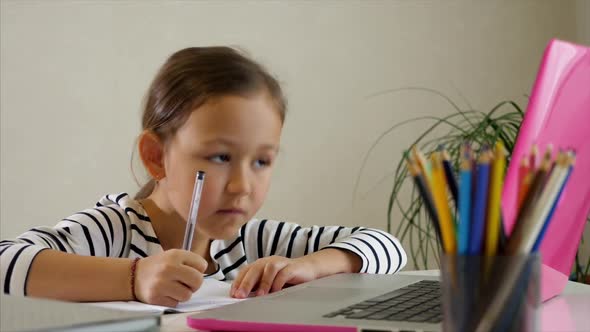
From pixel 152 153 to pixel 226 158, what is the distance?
164mm

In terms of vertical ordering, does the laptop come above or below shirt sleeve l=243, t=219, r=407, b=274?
below

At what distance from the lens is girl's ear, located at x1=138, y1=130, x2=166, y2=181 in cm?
108

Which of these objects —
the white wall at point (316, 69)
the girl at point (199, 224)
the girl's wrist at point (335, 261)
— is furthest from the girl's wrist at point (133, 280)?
the white wall at point (316, 69)

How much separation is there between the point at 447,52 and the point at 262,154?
1.37 metres

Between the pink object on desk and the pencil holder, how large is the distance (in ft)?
0.23

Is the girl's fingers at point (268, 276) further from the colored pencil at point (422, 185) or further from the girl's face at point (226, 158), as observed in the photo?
the colored pencil at point (422, 185)

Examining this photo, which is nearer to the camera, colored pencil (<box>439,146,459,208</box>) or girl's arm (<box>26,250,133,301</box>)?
colored pencil (<box>439,146,459,208</box>)

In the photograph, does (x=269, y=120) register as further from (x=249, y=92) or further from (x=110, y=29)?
(x=110, y=29)

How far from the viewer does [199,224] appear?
38.9 inches

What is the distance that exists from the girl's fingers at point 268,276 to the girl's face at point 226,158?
0.16 m

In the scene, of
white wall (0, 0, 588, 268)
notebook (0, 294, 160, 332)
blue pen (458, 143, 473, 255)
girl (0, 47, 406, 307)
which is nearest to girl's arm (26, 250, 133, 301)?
girl (0, 47, 406, 307)

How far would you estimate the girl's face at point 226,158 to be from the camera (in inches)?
37.7

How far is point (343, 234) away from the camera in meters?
1.12

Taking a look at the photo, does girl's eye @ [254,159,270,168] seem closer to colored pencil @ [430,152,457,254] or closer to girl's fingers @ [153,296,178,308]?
girl's fingers @ [153,296,178,308]
